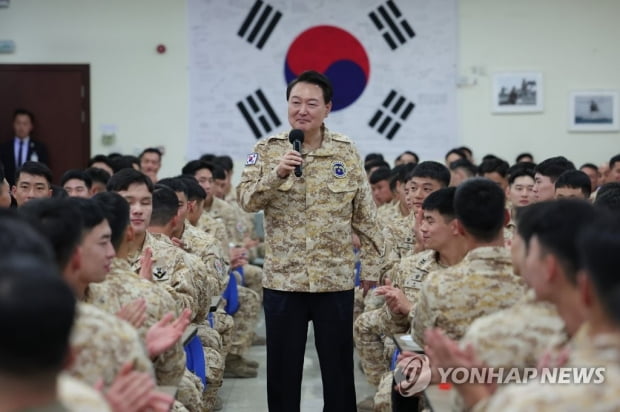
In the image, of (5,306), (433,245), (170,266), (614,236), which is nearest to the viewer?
(5,306)

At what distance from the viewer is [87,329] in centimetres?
218

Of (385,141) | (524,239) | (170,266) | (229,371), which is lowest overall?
(229,371)

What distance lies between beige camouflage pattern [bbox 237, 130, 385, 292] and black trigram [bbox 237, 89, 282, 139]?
6.52 m

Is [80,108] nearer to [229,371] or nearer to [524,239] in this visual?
[229,371]

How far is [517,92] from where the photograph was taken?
1032cm

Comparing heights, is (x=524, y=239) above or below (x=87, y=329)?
above

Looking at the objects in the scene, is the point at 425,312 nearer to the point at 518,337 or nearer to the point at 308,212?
the point at 518,337

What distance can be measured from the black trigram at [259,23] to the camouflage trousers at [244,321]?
4.82 metres

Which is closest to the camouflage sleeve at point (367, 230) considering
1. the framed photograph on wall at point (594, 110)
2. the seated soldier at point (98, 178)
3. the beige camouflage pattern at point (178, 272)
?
the beige camouflage pattern at point (178, 272)

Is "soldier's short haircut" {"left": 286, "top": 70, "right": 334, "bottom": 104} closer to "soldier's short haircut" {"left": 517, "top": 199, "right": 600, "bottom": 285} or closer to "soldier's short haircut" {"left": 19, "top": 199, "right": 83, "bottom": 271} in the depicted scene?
"soldier's short haircut" {"left": 19, "top": 199, "right": 83, "bottom": 271}

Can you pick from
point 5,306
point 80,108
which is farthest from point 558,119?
point 5,306

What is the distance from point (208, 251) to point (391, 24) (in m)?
6.07

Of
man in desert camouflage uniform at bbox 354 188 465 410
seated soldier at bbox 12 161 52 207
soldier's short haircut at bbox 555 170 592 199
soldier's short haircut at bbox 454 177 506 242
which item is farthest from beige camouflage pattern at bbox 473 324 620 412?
seated soldier at bbox 12 161 52 207

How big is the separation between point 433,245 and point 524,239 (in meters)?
1.54
